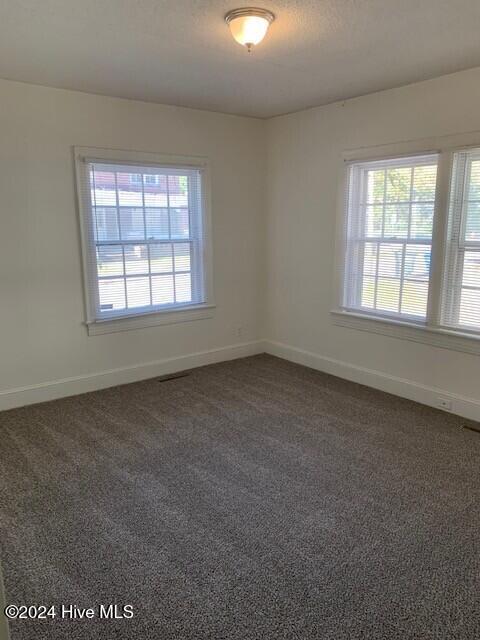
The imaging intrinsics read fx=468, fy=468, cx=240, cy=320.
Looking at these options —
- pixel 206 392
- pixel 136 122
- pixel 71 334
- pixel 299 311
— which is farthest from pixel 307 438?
pixel 136 122

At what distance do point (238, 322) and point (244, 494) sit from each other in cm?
277

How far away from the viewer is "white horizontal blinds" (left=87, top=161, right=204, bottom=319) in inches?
164

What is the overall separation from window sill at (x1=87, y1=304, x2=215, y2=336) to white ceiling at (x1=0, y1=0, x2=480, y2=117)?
196cm

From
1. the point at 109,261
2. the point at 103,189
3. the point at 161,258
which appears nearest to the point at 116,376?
the point at 109,261

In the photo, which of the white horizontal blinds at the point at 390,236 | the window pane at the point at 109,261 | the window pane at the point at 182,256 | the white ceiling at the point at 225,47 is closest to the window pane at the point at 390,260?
the white horizontal blinds at the point at 390,236

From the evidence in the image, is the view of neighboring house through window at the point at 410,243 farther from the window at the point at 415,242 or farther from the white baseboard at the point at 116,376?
the white baseboard at the point at 116,376

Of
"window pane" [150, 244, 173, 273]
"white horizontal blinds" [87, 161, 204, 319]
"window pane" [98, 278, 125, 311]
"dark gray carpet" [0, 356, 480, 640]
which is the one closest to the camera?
"dark gray carpet" [0, 356, 480, 640]

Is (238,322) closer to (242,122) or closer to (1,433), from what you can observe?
(242,122)

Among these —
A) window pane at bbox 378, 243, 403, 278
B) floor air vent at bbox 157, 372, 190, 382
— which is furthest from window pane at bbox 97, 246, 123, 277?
window pane at bbox 378, 243, 403, 278

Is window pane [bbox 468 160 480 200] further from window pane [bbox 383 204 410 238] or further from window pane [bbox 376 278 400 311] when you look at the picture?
window pane [bbox 376 278 400 311]

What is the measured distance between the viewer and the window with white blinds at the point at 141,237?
4.13 m

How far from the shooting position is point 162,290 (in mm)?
4664

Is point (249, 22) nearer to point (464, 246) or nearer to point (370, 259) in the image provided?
point (464, 246)

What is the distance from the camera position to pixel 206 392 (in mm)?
4297
